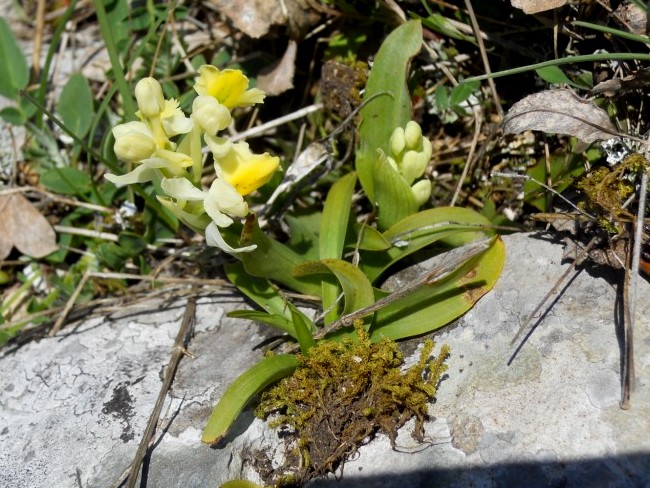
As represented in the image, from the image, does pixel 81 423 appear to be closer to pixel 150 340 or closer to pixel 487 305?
pixel 150 340

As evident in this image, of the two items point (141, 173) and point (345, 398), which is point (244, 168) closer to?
point (141, 173)

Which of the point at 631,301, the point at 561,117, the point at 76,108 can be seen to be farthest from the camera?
the point at 76,108

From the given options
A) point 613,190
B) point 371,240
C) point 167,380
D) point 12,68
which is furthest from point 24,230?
point 613,190

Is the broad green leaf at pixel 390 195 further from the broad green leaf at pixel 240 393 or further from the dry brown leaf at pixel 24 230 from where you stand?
the dry brown leaf at pixel 24 230

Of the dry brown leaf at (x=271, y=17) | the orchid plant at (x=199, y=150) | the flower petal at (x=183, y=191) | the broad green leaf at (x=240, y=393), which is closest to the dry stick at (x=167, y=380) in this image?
the broad green leaf at (x=240, y=393)

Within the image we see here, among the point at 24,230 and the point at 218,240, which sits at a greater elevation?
the point at 218,240
